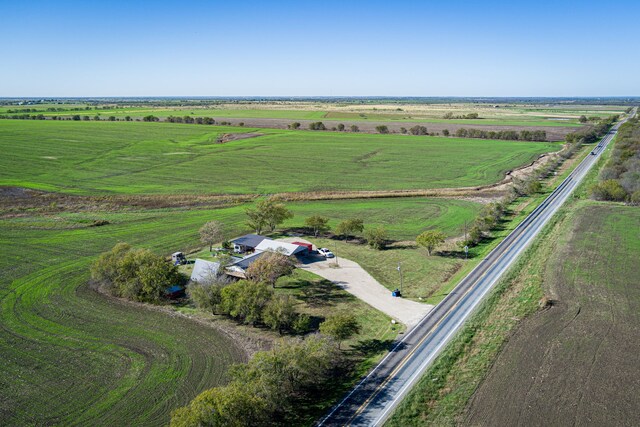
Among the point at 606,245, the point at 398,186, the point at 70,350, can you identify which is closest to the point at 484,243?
the point at 606,245

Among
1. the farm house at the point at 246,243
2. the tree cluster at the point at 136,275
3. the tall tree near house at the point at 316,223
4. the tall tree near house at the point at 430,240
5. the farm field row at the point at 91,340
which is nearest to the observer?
the farm field row at the point at 91,340

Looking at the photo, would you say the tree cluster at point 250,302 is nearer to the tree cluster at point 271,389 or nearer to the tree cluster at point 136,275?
the tree cluster at point 136,275

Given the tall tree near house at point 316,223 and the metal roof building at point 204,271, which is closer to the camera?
the metal roof building at point 204,271

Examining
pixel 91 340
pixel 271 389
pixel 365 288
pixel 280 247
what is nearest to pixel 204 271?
pixel 280 247

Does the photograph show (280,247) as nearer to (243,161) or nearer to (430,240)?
(430,240)

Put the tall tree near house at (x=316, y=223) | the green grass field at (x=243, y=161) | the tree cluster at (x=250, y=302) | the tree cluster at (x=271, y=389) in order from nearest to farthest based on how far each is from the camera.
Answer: the tree cluster at (x=271, y=389) < the tree cluster at (x=250, y=302) < the tall tree near house at (x=316, y=223) < the green grass field at (x=243, y=161)

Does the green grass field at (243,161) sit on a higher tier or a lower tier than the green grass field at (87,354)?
higher

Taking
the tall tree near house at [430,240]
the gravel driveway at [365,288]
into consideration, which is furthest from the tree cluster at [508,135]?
the gravel driveway at [365,288]

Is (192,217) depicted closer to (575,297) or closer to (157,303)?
(157,303)
